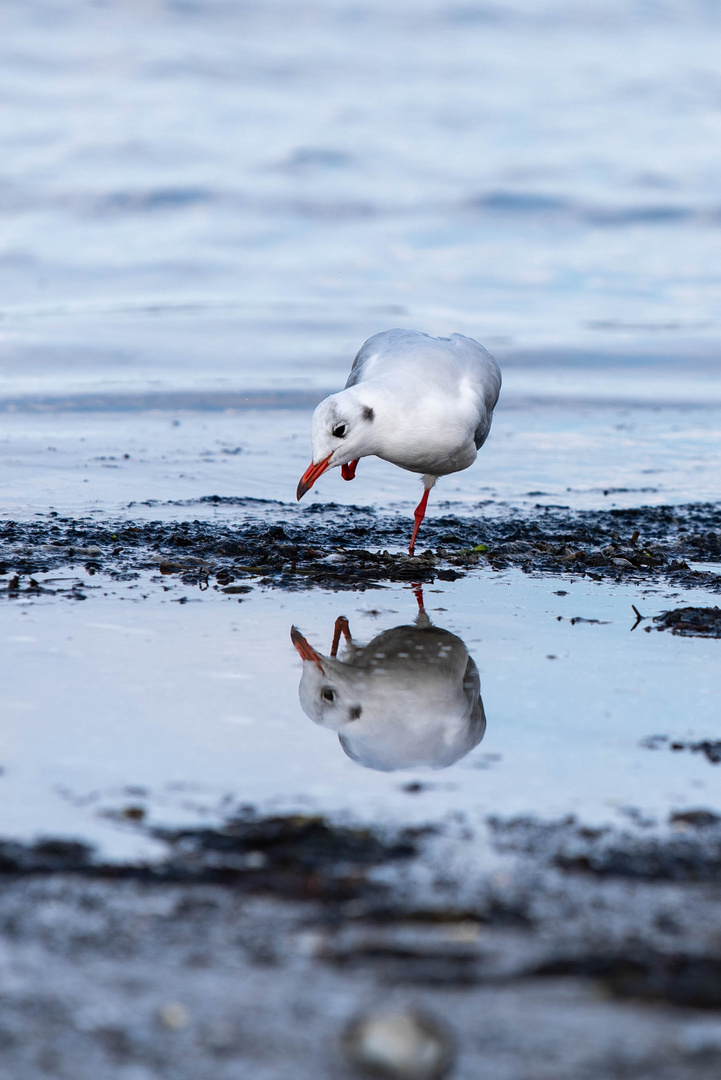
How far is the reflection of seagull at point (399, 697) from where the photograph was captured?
3375mm

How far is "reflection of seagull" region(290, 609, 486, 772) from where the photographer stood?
338 centimetres

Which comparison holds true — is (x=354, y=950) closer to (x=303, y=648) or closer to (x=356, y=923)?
(x=356, y=923)

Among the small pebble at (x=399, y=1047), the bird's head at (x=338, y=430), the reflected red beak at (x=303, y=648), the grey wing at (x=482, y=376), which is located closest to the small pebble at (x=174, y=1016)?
the small pebble at (x=399, y=1047)

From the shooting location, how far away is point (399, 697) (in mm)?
3791

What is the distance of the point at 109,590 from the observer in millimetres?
4934

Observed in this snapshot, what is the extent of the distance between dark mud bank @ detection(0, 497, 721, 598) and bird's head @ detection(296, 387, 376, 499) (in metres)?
0.38

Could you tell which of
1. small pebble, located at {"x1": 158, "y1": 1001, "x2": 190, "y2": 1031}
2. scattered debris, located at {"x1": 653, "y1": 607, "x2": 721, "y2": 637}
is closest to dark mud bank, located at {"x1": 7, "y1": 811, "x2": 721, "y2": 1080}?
small pebble, located at {"x1": 158, "y1": 1001, "x2": 190, "y2": 1031}

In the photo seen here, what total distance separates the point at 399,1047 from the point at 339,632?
2425 millimetres

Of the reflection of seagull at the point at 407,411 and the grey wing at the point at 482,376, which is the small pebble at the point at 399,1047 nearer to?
the reflection of seagull at the point at 407,411

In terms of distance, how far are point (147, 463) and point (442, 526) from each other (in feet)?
7.77

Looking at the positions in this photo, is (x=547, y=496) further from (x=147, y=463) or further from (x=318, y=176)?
(x=318, y=176)

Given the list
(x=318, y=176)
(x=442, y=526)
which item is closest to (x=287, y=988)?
(x=442, y=526)

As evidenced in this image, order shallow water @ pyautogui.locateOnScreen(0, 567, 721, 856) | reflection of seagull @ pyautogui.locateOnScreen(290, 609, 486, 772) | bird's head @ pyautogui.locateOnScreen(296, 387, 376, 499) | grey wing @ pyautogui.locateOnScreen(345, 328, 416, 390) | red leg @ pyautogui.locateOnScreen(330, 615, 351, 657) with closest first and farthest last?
shallow water @ pyautogui.locateOnScreen(0, 567, 721, 856), reflection of seagull @ pyautogui.locateOnScreen(290, 609, 486, 772), red leg @ pyautogui.locateOnScreen(330, 615, 351, 657), bird's head @ pyautogui.locateOnScreen(296, 387, 376, 499), grey wing @ pyautogui.locateOnScreen(345, 328, 416, 390)

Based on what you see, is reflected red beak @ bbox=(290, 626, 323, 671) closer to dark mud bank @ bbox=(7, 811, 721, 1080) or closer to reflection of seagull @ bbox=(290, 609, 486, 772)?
reflection of seagull @ bbox=(290, 609, 486, 772)
